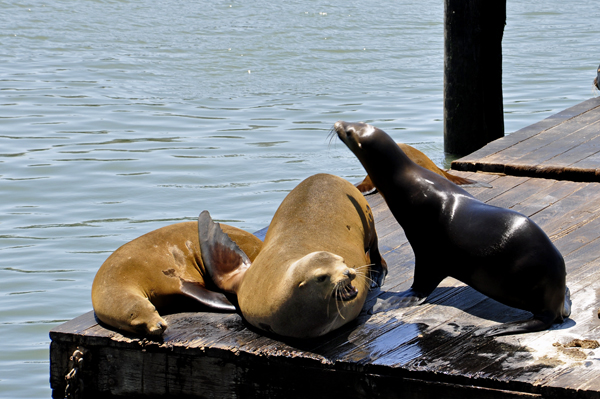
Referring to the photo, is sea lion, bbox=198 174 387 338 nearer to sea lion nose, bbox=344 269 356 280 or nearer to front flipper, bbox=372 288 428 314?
sea lion nose, bbox=344 269 356 280

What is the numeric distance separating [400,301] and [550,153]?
123 inches

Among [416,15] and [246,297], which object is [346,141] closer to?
[246,297]

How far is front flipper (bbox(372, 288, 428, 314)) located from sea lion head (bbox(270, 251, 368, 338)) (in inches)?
13.1

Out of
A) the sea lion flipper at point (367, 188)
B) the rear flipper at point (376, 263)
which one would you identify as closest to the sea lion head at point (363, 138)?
the rear flipper at point (376, 263)

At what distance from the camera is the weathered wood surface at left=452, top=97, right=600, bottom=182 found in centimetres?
611

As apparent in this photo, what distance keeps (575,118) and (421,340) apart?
488cm

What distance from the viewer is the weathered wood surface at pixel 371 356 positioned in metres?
3.20

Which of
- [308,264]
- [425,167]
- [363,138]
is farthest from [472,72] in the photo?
[308,264]

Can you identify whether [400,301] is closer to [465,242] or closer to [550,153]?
[465,242]

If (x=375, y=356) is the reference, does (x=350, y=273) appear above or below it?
above

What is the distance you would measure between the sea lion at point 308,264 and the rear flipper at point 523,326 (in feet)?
1.83

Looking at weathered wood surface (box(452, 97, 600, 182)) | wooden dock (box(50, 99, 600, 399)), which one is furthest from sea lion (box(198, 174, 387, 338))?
weathered wood surface (box(452, 97, 600, 182))

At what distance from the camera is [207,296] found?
13.3ft

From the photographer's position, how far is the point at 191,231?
4410 millimetres
